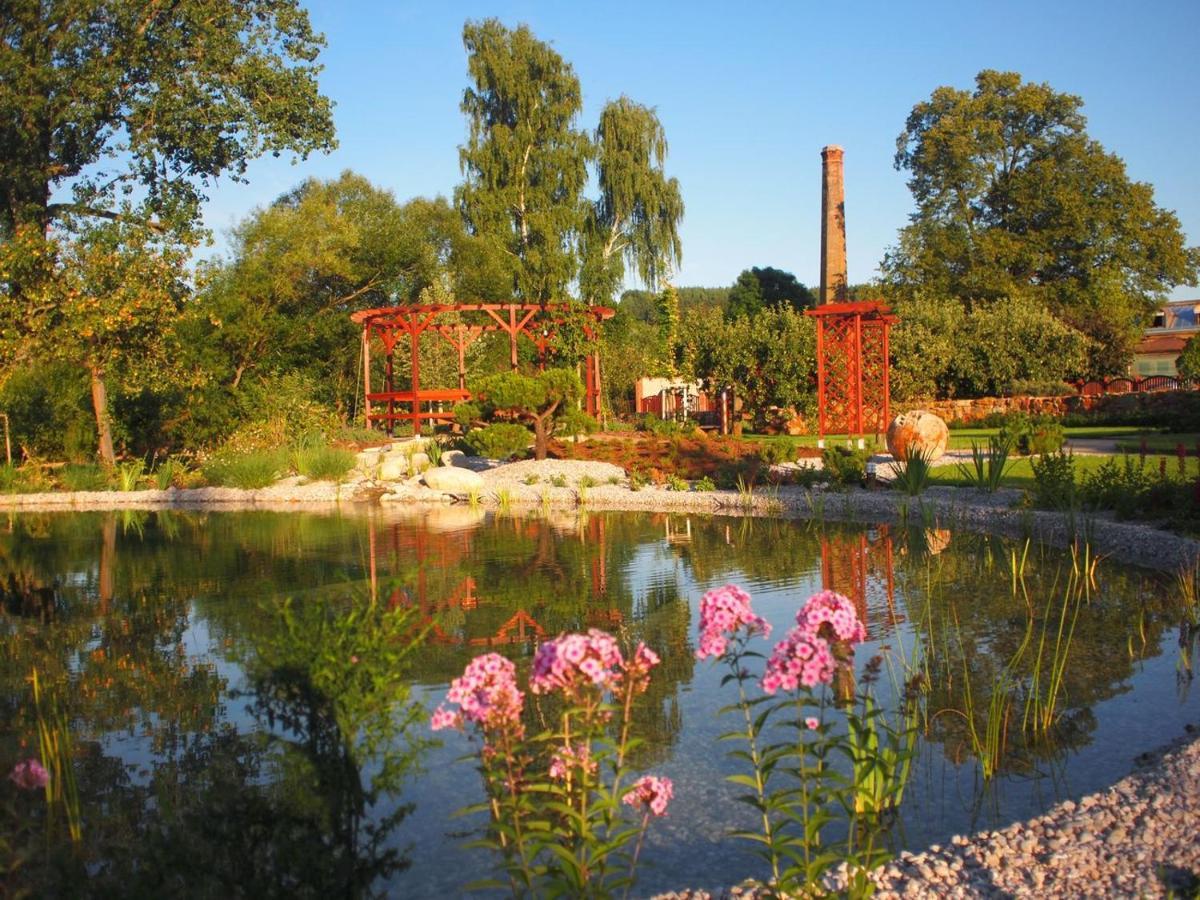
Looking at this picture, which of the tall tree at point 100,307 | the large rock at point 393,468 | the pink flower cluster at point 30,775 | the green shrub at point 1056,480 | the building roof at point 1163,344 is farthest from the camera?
the building roof at point 1163,344

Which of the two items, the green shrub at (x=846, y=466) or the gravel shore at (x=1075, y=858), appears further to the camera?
the green shrub at (x=846, y=466)

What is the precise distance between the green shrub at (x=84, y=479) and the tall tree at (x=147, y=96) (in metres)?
4.32

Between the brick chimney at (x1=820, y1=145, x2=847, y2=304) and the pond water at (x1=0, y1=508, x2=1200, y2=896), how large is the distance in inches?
1006

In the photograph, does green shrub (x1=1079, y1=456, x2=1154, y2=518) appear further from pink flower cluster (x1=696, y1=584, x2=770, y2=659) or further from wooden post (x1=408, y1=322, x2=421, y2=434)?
wooden post (x1=408, y1=322, x2=421, y2=434)

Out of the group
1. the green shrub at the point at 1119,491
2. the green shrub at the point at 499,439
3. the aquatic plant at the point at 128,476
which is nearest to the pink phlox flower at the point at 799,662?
the green shrub at the point at 1119,491

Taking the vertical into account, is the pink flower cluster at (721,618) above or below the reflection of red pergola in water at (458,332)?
below

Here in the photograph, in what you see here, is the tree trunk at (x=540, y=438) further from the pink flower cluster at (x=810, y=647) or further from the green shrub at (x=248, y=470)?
the pink flower cluster at (x=810, y=647)

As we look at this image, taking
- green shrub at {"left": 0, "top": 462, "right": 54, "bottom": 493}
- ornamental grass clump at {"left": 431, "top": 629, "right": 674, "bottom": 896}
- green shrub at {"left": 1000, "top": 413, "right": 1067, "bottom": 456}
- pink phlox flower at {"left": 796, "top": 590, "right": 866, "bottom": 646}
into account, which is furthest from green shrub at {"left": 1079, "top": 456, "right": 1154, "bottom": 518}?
green shrub at {"left": 0, "top": 462, "right": 54, "bottom": 493}

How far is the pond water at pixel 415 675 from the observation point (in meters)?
3.21

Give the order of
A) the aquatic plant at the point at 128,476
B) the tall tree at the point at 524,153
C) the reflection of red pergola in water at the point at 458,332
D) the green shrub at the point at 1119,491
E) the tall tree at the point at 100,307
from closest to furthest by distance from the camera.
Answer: the green shrub at the point at 1119,491
the tall tree at the point at 100,307
the aquatic plant at the point at 128,476
the reflection of red pergola in water at the point at 458,332
the tall tree at the point at 524,153

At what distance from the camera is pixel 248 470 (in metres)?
17.6

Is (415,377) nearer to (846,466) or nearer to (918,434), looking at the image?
(918,434)

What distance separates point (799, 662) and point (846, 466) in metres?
11.0

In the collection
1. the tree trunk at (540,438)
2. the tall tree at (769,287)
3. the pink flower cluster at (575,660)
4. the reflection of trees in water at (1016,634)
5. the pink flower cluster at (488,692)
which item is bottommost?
the reflection of trees in water at (1016,634)
